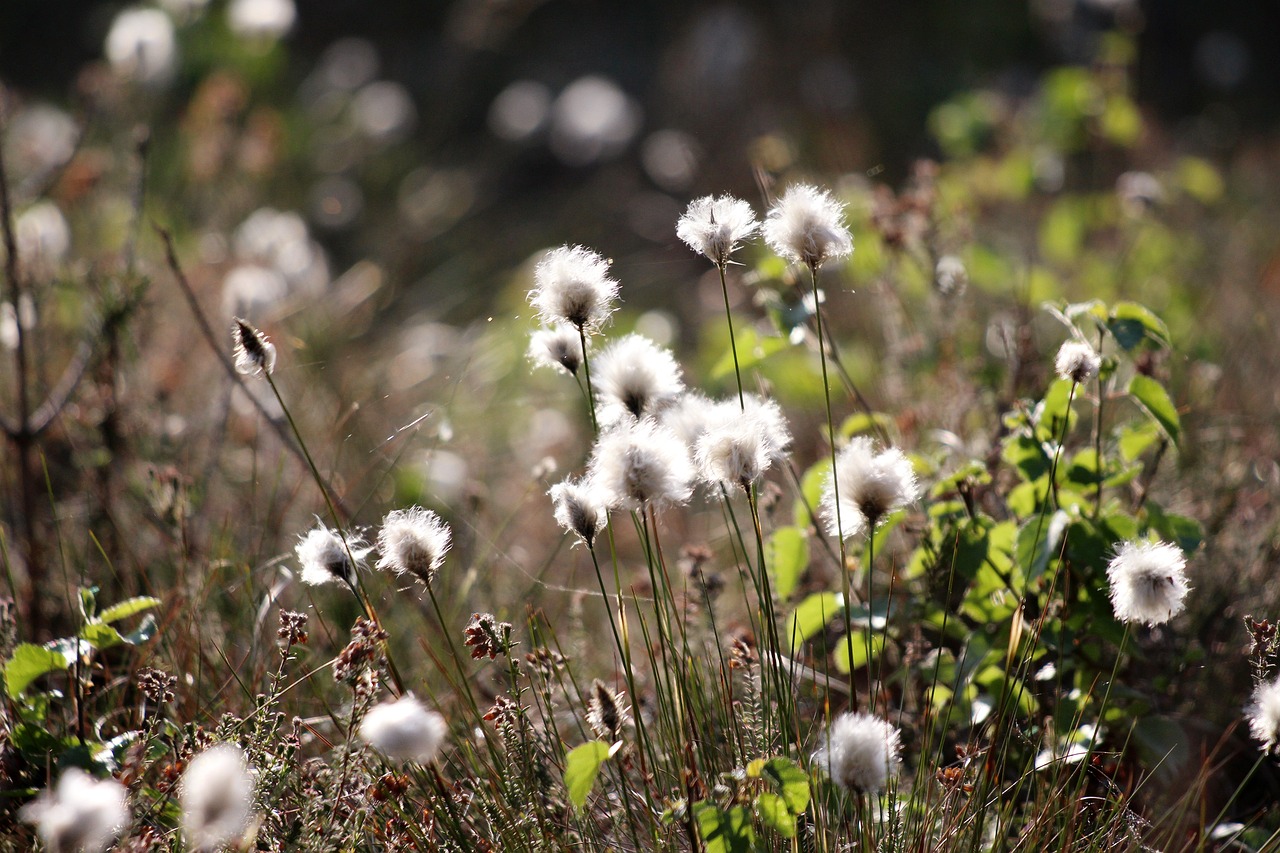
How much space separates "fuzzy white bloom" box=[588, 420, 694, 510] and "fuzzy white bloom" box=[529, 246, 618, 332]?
152 millimetres

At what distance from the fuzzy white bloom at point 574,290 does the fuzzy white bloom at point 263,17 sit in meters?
4.19

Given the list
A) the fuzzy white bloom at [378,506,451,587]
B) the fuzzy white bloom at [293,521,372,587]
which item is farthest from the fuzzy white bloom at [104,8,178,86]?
the fuzzy white bloom at [378,506,451,587]

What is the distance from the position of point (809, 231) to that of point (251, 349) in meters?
0.66

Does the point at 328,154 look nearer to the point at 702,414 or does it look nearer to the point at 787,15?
the point at 787,15

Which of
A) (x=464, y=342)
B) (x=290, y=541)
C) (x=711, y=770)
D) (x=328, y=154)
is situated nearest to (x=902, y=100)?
(x=328, y=154)

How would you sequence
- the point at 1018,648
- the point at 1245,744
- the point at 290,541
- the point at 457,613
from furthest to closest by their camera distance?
the point at 290,541, the point at 457,613, the point at 1245,744, the point at 1018,648

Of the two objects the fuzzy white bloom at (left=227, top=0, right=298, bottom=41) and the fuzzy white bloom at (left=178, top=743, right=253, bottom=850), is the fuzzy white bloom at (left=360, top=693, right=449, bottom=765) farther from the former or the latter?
the fuzzy white bloom at (left=227, top=0, right=298, bottom=41)

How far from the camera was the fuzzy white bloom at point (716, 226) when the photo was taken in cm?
125

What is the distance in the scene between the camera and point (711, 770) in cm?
131

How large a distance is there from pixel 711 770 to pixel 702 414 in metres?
0.45

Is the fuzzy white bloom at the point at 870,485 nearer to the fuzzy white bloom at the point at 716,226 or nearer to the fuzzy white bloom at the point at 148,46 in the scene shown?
the fuzzy white bloom at the point at 716,226

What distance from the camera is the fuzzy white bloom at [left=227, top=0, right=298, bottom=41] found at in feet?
15.9

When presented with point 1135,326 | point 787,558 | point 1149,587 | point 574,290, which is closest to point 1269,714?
point 1149,587

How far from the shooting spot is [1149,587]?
1.19 m
